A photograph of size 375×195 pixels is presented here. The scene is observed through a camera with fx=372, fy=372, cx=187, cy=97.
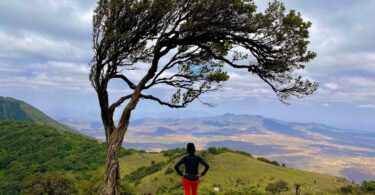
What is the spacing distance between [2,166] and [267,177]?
106571 millimetres

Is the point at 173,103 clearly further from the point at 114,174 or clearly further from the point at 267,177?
the point at 267,177

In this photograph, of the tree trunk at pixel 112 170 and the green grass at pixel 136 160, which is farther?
the green grass at pixel 136 160

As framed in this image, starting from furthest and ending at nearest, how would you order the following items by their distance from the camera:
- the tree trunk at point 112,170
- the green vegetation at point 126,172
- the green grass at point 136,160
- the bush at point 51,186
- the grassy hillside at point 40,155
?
1. the green grass at point 136,160
2. the grassy hillside at point 40,155
3. the bush at point 51,186
4. the green vegetation at point 126,172
5. the tree trunk at point 112,170

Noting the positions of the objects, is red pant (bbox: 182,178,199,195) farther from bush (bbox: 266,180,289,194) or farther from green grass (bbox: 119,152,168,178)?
green grass (bbox: 119,152,168,178)

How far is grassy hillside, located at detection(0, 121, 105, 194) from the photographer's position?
136500mm

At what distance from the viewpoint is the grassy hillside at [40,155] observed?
5374 inches

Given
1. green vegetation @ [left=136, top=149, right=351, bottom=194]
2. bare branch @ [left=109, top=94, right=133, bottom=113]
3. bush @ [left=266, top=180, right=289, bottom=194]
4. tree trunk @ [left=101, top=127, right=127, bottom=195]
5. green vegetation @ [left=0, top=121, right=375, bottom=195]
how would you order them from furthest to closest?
green vegetation @ [left=136, top=149, right=351, bottom=194] → green vegetation @ [left=0, top=121, right=375, bottom=195] → bush @ [left=266, top=180, right=289, bottom=194] → bare branch @ [left=109, top=94, right=133, bottom=113] → tree trunk @ [left=101, top=127, right=127, bottom=195]

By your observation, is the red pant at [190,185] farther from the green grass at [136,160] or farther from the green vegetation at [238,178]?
the green grass at [136,160]

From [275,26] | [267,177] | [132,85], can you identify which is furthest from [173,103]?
[267,177]

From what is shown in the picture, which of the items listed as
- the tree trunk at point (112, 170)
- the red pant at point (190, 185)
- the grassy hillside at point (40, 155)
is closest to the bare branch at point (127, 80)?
the tree trunk at point (112, 170)

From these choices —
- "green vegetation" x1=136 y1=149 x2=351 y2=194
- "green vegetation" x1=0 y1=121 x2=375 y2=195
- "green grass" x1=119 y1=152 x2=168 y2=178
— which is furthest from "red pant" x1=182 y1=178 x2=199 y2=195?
"green grass" x1=119 y1=152 x2=168 y2=178

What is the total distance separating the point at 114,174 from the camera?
1847 centimetres

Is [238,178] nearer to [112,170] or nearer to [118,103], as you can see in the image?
[118,103]

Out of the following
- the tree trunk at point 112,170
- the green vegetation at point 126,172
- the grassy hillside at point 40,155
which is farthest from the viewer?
the grassy hillside at point 40,155
